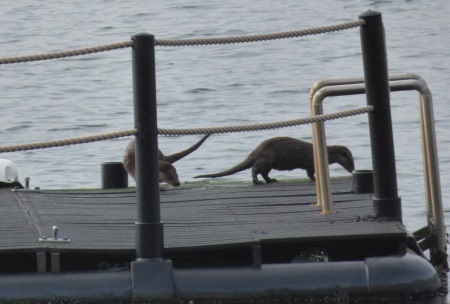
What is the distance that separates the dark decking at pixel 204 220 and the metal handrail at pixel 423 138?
7.5 inches

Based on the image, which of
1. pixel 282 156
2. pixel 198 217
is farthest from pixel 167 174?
pixel 198 217

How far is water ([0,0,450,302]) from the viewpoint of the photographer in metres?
13.2

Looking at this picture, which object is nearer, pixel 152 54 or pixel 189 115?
pixel 152 54

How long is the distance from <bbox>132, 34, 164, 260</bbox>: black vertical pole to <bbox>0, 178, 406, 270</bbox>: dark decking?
142mm

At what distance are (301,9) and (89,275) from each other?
740 inches

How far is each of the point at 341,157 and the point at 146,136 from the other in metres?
3.23

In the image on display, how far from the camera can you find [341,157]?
8445 mm

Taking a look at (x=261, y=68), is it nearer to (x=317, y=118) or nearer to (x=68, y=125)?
(x=68, y=125)

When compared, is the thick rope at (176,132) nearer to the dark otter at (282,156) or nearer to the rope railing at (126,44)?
the rope railing at (126,44)

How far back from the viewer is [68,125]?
15.3 metres

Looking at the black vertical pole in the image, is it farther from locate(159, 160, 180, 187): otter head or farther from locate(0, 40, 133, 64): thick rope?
locate(159, 160, 180, 187): otter head

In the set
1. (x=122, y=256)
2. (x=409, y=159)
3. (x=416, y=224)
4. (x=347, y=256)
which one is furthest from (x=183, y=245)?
(x=409, y=159)

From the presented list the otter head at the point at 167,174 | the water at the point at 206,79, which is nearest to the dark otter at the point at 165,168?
the otter head at the point at 167,174

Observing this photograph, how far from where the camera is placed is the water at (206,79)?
1316cm
